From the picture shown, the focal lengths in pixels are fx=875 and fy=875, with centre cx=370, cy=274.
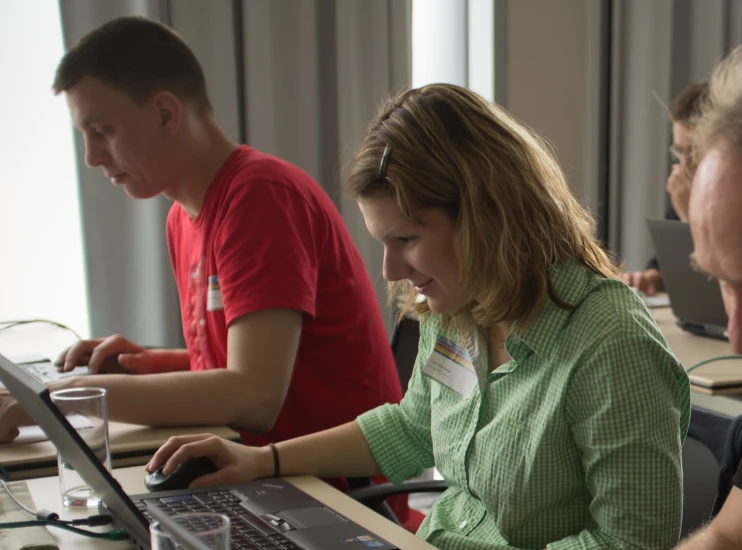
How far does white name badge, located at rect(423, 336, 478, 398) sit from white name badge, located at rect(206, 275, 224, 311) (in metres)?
0.54

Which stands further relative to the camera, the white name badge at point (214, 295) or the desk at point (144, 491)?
the white name badge at point (214, 295)

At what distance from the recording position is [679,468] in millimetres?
1118

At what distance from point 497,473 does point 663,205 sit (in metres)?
3.35

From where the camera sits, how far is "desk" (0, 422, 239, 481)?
1438 millimetres

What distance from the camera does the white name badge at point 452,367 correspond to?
4.41 feet

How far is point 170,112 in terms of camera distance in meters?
1.91

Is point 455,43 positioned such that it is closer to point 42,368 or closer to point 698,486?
point 42,368

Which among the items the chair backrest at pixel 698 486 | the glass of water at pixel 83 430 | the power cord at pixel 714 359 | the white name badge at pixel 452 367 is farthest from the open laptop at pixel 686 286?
the glass of water at pixel 83 430

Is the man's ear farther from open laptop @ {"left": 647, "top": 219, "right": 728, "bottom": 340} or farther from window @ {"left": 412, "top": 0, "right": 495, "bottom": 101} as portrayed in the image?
window @ {"left": 412, "top": 0, "right": 495, "bottom": 101}

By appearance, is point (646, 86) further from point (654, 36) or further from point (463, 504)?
point (463, 504)

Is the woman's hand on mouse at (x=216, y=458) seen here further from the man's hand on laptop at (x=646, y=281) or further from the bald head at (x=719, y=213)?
the man's hand on laptop at (x=646, y=281)

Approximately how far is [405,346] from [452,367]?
2.04 feet

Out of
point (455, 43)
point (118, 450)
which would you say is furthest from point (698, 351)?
point (455, 43)

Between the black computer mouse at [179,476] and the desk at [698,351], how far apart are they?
1.18m
